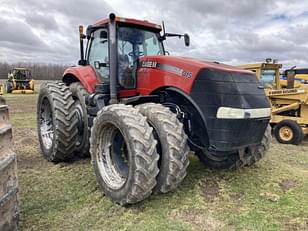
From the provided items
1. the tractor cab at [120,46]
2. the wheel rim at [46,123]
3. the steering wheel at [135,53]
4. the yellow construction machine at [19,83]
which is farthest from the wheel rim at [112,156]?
the yellow construction machine at [19,83]

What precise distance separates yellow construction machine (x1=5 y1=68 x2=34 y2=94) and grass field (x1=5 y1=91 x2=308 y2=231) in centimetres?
2174

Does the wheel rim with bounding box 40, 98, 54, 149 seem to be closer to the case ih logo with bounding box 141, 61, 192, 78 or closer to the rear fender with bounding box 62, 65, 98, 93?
the rear fender with bounding box 62, 65, 98, 93

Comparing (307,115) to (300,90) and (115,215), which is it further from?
(115,215)

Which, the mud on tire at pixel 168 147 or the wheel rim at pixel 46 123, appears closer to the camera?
the mud on tire at pixel 168 147

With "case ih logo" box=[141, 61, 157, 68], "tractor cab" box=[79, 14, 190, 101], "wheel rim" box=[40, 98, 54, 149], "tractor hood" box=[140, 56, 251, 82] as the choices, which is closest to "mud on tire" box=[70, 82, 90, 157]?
"tractor cab" box=[79, 14, 190, 101]

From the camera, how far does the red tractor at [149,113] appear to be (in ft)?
10.5

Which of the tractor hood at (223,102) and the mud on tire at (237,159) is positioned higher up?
the tractor hood at (223,102)

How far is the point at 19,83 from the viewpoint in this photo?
2492 cm

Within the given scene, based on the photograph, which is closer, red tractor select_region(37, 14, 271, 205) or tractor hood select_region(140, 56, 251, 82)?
red tractor select_region(37, 14, 271, 205)

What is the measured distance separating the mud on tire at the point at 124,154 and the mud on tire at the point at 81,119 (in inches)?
43.1

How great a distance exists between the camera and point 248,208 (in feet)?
11.1

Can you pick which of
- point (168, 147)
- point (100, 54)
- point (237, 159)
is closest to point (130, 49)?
point (100, 54)

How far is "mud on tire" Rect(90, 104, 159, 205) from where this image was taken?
3.08 m

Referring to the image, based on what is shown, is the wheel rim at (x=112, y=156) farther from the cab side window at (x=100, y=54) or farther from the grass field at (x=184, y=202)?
the cab side window at (x=100, y=54)
